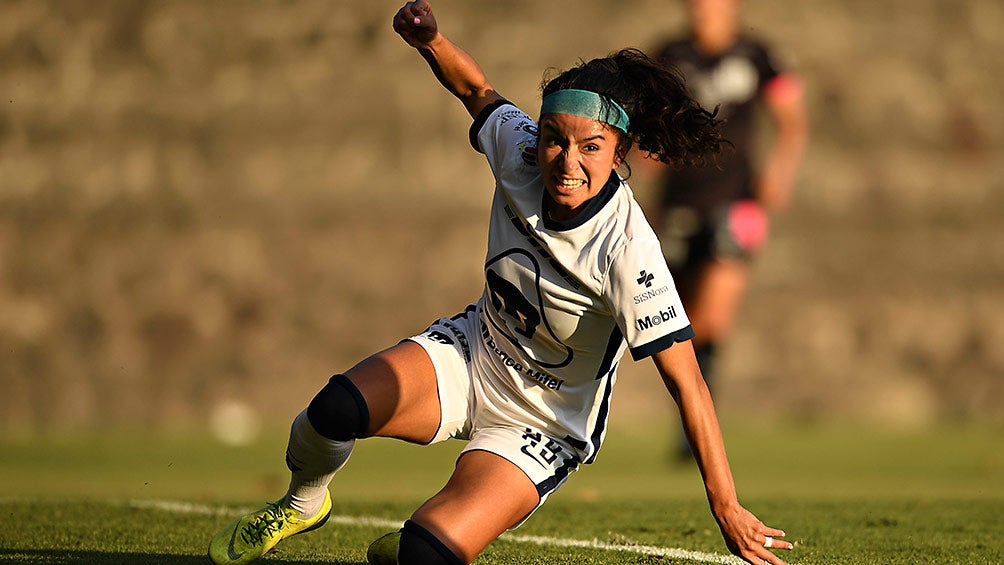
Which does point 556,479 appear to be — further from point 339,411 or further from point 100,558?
point 100,558

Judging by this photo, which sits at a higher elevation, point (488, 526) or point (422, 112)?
point (422, 112)

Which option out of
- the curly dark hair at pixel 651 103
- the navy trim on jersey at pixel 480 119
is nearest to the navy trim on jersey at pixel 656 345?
the curly dark hair at pixel 651 103

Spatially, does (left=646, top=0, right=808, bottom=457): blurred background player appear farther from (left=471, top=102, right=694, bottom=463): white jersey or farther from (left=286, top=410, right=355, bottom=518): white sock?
(left=286, top=410, right=355, bottom=518): white sock

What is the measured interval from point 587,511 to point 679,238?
3052mm

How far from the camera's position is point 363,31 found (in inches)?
403

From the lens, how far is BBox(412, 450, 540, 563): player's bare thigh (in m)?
3.41

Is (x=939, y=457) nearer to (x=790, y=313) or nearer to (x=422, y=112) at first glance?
(x=790, y=313)

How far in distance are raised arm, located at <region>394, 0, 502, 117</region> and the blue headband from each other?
22.3 inches

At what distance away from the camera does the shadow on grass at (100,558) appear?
3.91m

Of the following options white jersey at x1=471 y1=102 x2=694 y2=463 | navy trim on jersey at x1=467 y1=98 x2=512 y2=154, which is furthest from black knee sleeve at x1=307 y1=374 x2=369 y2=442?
navy trim on jersey at x1=467 y1=98 x2=512 y2=154

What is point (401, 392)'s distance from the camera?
12.4 feet

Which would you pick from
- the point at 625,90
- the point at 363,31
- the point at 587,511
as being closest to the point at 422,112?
Result: the point at 363,31

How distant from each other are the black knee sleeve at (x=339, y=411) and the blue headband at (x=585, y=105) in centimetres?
91

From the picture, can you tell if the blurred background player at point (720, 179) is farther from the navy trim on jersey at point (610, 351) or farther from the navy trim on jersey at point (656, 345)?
the navy trim on jersey at point (656, 345)
